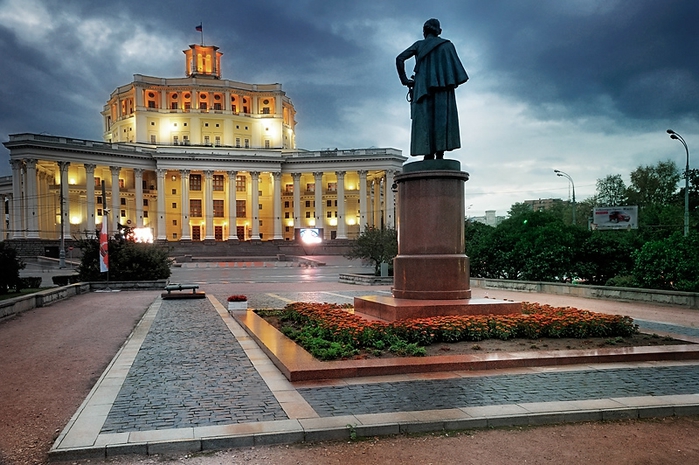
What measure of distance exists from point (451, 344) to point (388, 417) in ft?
13.1

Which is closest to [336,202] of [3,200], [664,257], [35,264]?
[35,264]

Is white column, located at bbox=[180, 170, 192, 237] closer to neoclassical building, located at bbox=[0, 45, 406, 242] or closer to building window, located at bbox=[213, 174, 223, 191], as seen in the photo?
neoclassical building, located at bbox=[0, 45, 406, 242]

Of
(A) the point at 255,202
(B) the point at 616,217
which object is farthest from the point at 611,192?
(A) the point at 255,202

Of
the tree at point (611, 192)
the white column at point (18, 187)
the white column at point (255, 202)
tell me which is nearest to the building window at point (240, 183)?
the white column at point (255, 202)

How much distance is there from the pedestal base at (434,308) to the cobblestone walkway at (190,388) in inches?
129

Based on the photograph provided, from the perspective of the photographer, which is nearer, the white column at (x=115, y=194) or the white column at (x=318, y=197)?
the white column at (x=115, y=194)

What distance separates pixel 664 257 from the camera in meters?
18.8

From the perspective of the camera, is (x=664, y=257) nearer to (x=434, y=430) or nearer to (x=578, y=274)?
(x=578, y=274)

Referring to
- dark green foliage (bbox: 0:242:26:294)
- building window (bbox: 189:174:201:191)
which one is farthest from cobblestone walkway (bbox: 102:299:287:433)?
building window (bbox: 189:174:201:191)

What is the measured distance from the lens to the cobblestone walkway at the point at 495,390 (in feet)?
21.2

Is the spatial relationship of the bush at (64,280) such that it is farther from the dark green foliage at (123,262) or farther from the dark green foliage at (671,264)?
the dark green foliage at (671,264)

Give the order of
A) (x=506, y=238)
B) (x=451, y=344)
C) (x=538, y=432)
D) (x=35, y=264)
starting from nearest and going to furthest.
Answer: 1. (x=538, y=432)
2. (x=451, y=344)
3. (x=506, y=238)
4. (x=35, y=264)

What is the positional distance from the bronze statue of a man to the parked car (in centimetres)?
4659

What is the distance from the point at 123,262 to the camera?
28.5 metres
